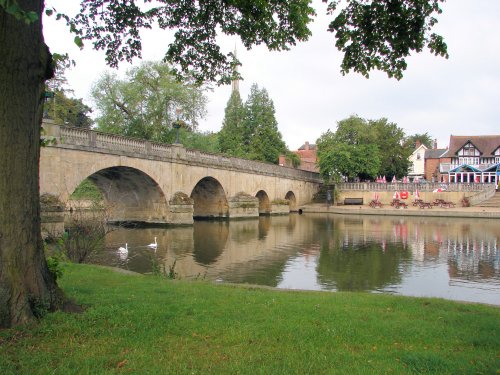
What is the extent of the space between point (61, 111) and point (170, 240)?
2757 centimetres

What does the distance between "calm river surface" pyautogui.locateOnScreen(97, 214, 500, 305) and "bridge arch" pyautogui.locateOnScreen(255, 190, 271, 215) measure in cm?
1733

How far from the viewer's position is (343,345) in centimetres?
445

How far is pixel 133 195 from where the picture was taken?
3017 centimetres

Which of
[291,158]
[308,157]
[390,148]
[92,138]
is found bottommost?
[92,138]

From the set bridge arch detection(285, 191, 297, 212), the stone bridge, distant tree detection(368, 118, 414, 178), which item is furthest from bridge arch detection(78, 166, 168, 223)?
distant tree detection(368, 118, 414, 178)

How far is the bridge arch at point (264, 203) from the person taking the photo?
44906mm

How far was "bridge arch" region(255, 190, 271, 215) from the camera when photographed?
4491cm

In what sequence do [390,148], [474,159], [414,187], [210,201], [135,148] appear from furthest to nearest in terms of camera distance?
1. [474,159]
2. [390,148]
3. [414,187]
4. [210,201]
5. [135,148]

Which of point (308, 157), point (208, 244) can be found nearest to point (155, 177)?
point (208, 244)

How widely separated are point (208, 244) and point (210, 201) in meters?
16.9

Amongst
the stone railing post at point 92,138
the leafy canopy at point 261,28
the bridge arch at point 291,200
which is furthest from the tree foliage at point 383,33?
the bridge arch at point 291,200

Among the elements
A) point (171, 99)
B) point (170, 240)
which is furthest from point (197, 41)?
point (171, 99)

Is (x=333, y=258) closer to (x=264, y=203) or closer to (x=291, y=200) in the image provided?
(x=264, y=203)

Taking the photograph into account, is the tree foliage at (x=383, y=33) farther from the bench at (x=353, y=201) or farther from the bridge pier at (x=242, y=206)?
the bench at (x=353, y=201)
